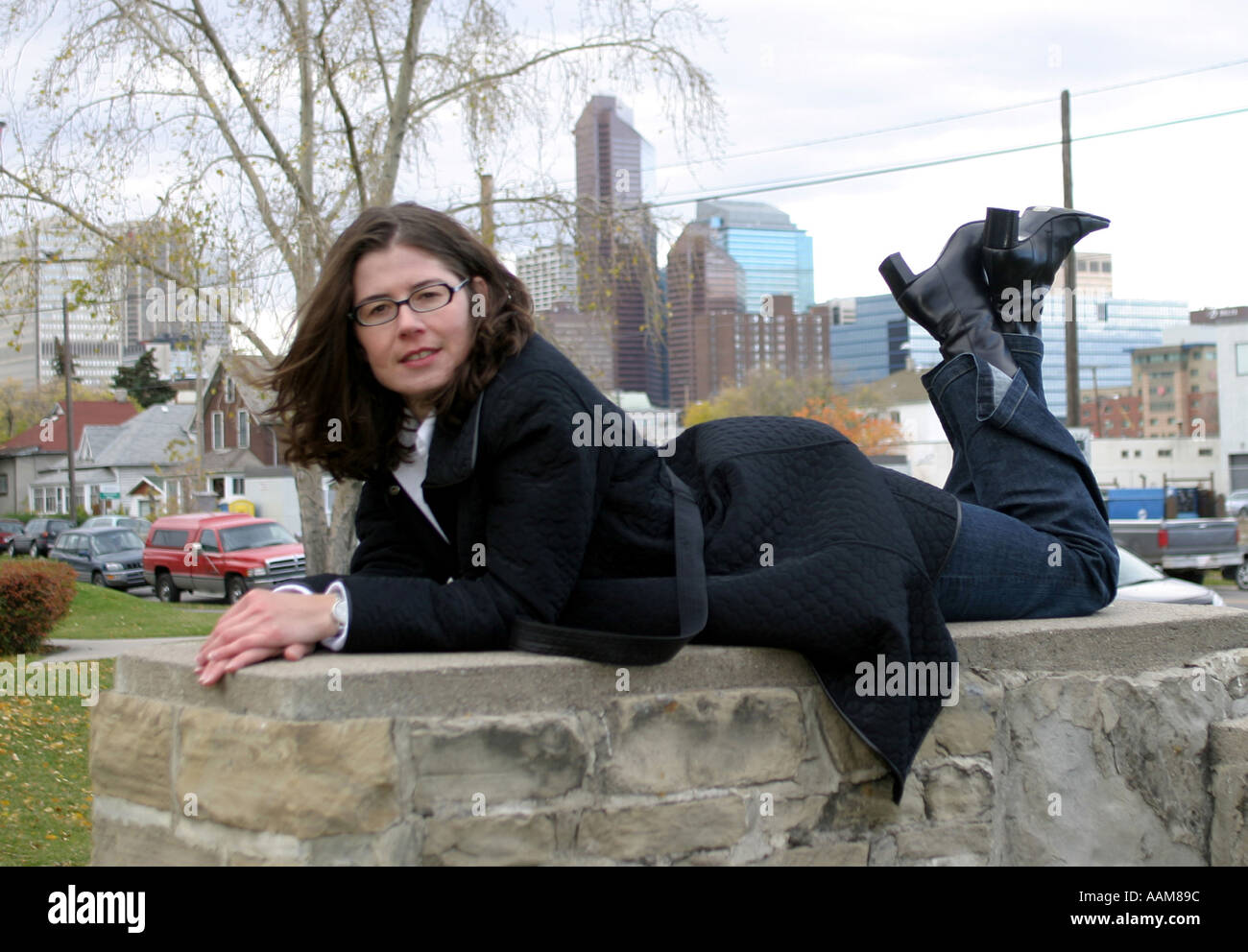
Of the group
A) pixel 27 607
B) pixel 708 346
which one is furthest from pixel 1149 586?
pixel 708 346

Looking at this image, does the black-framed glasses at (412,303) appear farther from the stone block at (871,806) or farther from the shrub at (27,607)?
the shrub at (27,607)

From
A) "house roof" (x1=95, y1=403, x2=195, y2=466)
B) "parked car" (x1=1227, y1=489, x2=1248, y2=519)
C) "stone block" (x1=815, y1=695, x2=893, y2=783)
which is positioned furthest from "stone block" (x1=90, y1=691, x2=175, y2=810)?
"house roof" (x1=95, y1=403, x2=195, y2=466)

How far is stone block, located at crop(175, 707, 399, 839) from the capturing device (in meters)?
2.12

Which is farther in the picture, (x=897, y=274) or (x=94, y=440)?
(x=94, y=440)

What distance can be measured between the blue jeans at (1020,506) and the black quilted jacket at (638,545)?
152 mm

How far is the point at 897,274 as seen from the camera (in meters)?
3.48

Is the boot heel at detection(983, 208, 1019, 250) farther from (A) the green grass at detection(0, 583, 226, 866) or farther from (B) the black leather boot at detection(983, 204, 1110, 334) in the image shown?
(A) the green grass at detection(0, 583, 226, 866)

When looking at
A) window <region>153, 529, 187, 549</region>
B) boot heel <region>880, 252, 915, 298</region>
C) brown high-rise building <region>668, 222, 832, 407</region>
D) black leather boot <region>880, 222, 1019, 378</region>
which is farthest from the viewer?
brown high-rise building <region>668, 222, 832, 407</region>

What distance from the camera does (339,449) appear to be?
2668mm

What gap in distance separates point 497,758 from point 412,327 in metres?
0.92

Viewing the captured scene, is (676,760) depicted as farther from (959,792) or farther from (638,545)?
(959,792)

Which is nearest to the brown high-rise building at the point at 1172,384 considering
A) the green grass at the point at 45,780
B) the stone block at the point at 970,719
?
the green grass at the point at 45,780

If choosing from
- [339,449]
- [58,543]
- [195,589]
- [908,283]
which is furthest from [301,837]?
[58,543]
